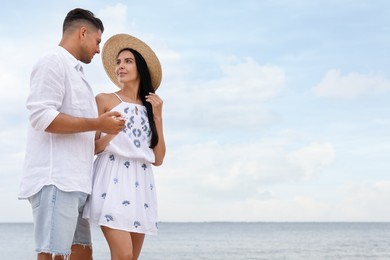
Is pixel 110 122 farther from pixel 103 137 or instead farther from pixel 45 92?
pixel 103 137

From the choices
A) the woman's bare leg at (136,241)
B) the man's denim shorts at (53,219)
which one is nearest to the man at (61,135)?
the man's denim shorts at (53,219)

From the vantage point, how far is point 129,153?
12.5 ft

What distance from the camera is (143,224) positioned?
3.83 metres

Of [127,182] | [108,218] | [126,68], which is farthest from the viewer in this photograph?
[126,68]

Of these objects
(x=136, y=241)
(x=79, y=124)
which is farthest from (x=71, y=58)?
(x=136, y=241)

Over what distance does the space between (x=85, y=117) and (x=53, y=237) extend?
632mm

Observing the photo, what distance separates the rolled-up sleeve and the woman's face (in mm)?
867

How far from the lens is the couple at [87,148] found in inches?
121

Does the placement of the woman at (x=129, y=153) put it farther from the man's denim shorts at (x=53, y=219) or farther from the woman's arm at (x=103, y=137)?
the man's denim shorts at (x=53, y=219)

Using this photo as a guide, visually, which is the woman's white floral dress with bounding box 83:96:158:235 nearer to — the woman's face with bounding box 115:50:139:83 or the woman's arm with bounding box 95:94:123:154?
the woman's arm with bounding box 95:94:123:154

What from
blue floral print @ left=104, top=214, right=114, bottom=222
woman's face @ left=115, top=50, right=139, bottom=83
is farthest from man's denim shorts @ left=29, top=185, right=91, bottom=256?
woman's face @ left=115, top=50, right=139, bottom=83

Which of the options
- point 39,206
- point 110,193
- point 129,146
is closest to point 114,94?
point 129,146

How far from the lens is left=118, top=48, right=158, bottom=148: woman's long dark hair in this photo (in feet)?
13.1

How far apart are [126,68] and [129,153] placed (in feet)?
1.89
